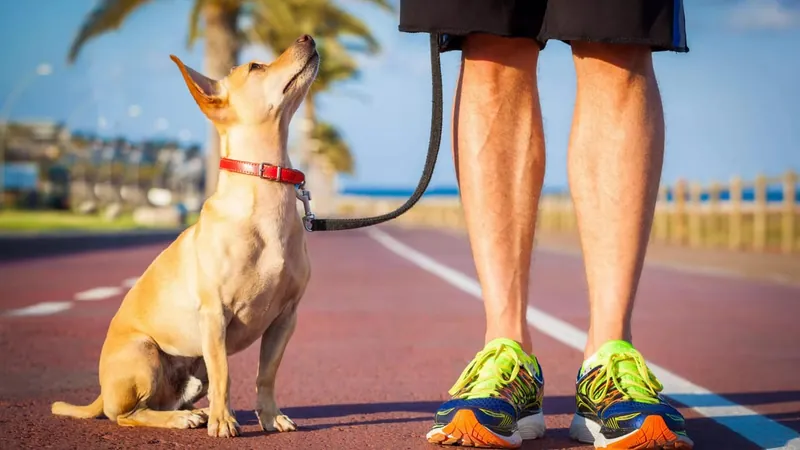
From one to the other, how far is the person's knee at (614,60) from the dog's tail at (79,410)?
6.18ft

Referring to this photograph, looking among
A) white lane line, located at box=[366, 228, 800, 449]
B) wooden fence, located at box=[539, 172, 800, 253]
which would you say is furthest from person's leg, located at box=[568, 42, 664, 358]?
wooden fence, located at box=[539, 172, 800, 253]

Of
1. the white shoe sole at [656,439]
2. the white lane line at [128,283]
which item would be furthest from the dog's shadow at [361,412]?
the white lane line at [128,283]

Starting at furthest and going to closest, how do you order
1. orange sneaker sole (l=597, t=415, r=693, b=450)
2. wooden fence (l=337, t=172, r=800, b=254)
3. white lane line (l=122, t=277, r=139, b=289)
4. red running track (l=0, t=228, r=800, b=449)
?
1. wooden fence (l=337, t=172, r=800, b=254)
2. white lane line (l=122, t=277, r=139, b=289)
3. red running track (l=0, t=228, r=800, b=449)
4. orange sneaker sole (l=597, t=415, r=693, b=450)

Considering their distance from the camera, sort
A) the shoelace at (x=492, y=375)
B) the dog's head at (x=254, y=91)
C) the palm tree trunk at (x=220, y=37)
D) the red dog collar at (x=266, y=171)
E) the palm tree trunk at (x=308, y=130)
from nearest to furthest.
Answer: the shoelace at (x=492, y=375)
the red dog collar at (x=266, y=171)
the dog's head at (x=254, y=91)
the palm tree trunk at (x=220, y=37)
the palm tree trunk at (x=308, y=130)

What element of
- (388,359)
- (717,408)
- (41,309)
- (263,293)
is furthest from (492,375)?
(41,309)

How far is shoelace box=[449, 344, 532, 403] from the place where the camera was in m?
3.08

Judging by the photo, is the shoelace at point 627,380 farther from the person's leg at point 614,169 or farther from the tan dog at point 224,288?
the tan dog at point 224,288

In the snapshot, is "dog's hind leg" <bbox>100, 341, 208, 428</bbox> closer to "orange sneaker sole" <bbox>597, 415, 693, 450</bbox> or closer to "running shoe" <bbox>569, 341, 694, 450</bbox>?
"running shoe" <bbox>569, 341, 694, 450</bbox>

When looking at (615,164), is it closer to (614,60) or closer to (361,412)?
(614,60)

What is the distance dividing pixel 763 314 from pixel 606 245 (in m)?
4.70

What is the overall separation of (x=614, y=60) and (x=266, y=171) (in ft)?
3.67

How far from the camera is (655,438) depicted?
9.34 feet

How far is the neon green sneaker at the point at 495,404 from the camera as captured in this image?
2.95 meters

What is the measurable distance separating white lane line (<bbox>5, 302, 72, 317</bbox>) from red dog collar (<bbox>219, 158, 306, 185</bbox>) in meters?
4.39
